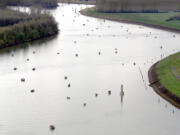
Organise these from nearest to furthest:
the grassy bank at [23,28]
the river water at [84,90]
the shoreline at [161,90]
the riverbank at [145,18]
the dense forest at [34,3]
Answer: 1. the river water at [84,90]
2. the shoreline at [161,90]
3. the grassy bank at [23,28]
4. the riverbank at [145,18]
5. the dense forest at [34,3]

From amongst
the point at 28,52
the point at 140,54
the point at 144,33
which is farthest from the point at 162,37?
the point at 28,52

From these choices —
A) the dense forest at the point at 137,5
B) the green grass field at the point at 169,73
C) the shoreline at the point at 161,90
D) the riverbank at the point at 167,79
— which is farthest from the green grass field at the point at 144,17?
the shoreline at the point at 161,90

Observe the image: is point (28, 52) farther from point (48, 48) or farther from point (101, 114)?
point (101, 114)

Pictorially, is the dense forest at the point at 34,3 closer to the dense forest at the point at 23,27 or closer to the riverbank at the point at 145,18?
the riverbank at the point at 145,18

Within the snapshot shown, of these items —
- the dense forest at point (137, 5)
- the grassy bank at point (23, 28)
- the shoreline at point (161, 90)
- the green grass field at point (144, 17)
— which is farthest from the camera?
the dense forest at point (137, 5)

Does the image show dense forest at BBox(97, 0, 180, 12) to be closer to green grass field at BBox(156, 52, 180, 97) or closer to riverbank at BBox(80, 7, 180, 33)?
riverbank at BBox(80, 7, 180, 33)

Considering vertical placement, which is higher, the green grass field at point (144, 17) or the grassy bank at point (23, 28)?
the grassy bank at point (23, 28)

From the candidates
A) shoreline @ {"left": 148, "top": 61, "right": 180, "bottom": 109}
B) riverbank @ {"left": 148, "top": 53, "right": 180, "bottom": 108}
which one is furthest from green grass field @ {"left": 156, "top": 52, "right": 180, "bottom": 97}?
shoreline @ {"left": 148, "top": 61, "right": 180, "bottom": 109}
